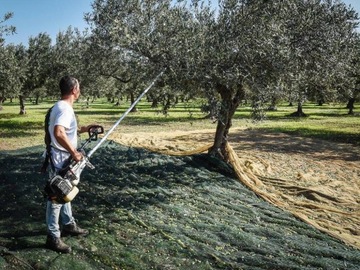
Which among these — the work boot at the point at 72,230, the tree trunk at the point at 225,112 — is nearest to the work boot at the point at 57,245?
the work boot at the point at 72,230

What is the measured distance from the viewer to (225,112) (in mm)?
11844

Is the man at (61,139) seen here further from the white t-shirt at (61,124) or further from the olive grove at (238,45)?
the olive grove at (238,45)

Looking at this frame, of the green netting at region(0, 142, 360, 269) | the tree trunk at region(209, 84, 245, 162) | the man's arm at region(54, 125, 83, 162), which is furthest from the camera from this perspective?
the tree trunk at region(209, 84, 245, 162)

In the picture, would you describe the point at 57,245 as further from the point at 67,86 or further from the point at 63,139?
the point at 67,86

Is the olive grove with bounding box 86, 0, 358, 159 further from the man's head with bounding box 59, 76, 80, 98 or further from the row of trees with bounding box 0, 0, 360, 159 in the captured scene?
the man's head with bounding box 59, 76, 80, 98

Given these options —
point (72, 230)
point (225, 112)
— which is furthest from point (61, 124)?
point (225, 112)

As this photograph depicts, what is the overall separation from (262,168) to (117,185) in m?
7.82

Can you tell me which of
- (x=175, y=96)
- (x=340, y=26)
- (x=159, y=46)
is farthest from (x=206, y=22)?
(x=340, y=26)

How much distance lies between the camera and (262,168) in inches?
616

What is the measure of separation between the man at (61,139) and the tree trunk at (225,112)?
6.34 metres

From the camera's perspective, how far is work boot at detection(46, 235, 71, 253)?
5961 mm

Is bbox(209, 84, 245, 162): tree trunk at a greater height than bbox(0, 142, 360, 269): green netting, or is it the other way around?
bbox(209, 84, 245, 162): tree trunk

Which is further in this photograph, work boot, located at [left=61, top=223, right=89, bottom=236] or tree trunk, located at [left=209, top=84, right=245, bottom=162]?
tree trunk, located at [left=209, top=84, right=245, bottom=162]

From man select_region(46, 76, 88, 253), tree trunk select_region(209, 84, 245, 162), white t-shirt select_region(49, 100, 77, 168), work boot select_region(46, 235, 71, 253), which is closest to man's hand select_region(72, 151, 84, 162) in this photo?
man select_region(46, 76, 88, 253)
